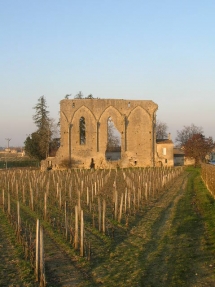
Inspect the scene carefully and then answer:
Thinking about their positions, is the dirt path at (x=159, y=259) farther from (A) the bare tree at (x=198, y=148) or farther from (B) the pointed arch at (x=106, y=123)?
(A) the bare tree at (x=198, y=148)

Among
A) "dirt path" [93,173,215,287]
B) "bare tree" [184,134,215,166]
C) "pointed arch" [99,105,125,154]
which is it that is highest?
"pointed arch" [99,105,125,154]

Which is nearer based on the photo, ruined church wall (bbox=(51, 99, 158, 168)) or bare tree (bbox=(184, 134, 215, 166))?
ruined church wall (bbox=(51, 99, 158, 168))

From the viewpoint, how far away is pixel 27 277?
6.80 metres

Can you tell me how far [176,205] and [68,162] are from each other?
26941mm

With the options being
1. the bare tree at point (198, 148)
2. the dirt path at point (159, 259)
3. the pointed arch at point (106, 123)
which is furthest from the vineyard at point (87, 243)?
the bare tree at point (198, 148)

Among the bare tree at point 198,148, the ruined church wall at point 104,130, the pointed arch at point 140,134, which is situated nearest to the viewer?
the ruined church wall at point 104,130

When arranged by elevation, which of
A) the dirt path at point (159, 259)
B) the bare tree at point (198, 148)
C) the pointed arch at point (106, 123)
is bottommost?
the dirt path at point (159, 259)

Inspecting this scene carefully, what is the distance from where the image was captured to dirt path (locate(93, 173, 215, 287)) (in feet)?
22.2

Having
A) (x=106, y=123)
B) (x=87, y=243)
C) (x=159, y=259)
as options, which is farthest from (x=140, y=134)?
(x=159, y=259)

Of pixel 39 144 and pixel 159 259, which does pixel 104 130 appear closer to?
pixel 39 144

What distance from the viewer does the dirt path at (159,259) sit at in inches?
267

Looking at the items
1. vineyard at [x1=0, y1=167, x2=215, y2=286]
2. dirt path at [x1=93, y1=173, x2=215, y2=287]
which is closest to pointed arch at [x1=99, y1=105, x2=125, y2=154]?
vineyard at [x1=0, y1=167, x2=215, y2=286]

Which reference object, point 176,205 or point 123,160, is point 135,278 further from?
point 123,160

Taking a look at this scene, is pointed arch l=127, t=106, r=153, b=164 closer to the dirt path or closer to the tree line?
the tree line
